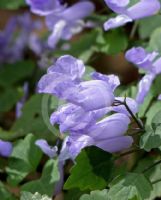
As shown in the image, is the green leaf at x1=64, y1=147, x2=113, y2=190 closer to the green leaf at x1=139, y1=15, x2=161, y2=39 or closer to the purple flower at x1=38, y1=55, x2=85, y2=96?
the purple flower at x1=38, y1=55, x2=85, y2=96


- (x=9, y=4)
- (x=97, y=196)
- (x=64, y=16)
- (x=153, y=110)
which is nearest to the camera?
(x=97, y=196)

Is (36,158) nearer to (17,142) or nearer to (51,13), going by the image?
(17,142)

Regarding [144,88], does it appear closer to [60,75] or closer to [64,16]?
[60,75]

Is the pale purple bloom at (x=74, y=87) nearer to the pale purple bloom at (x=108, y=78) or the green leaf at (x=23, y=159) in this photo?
the pale purple bloom at (x=108, y=78)

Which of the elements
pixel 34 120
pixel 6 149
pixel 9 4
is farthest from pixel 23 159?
pixel 9 4

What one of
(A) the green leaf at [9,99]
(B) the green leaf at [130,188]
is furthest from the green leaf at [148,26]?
(B) the green leaf at [130,188]

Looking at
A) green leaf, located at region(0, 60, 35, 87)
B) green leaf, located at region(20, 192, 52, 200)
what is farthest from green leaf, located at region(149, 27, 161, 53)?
green leaf, located at region(0, 60, 35, 87)

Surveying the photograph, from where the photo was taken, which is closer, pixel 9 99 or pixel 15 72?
pixel 9 99
